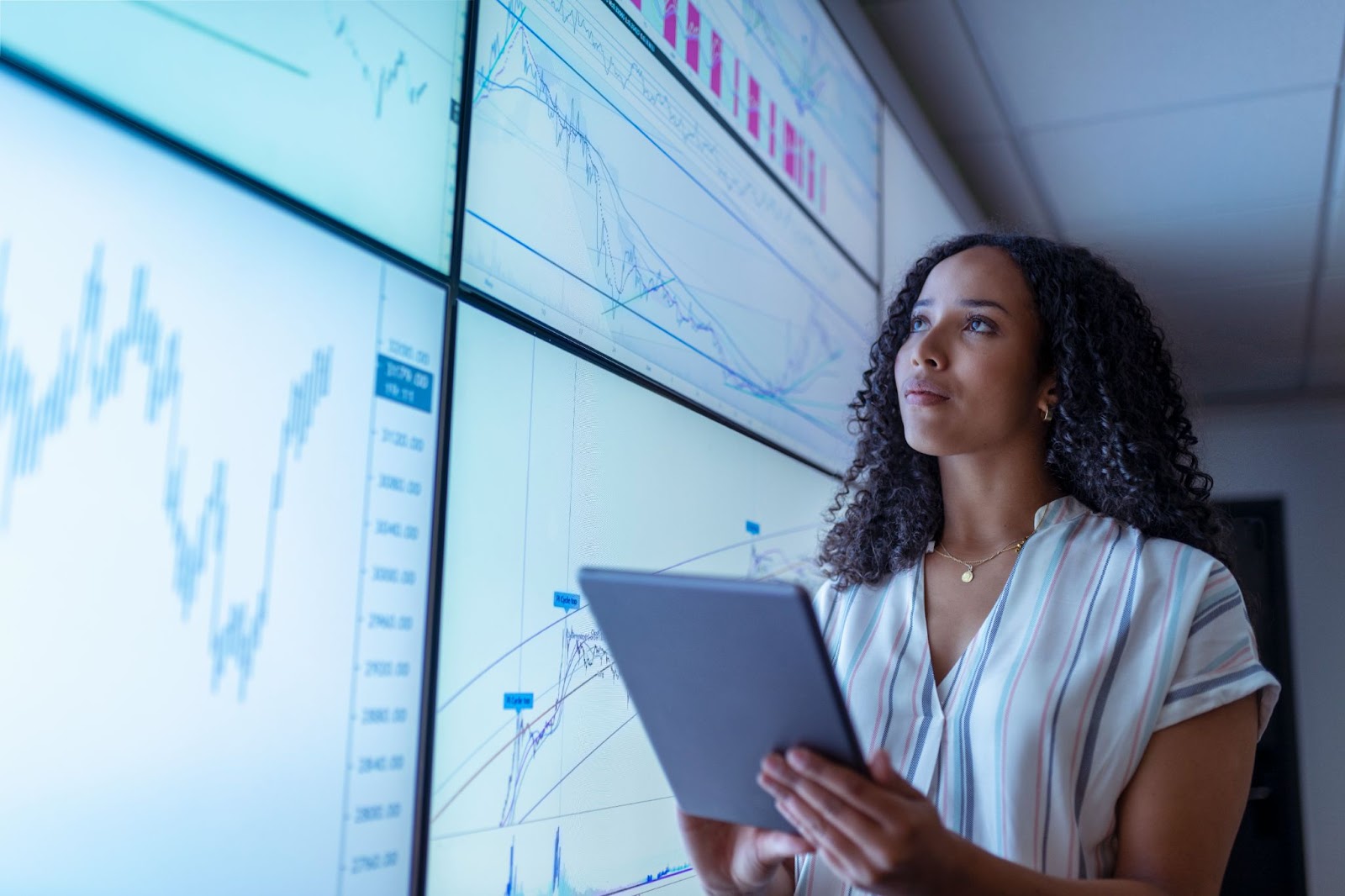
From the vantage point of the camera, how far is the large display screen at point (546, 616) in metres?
1.09

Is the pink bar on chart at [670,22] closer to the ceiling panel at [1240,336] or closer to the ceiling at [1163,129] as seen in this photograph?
the ceiling at [1163,129]

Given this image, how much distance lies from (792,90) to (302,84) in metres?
1.36

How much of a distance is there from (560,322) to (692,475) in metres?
0.40

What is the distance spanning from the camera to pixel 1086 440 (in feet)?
4.04

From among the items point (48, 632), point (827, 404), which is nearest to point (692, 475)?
point (827, 404)

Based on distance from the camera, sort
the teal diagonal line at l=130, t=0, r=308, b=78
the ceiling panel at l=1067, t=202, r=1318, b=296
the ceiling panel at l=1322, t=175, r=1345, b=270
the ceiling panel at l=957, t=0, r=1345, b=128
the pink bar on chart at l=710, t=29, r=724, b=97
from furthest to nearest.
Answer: the ceiling panel at l=1067, t=202, r=1318, b=296
the ceiling panel at l=1322, t=175, r=1345, b=270
the ceiling panel at l=957, t=0, r=1345, b=128
the pink bar on chart at l=710, t=29, r=724, b=97
the teal diagonal line at l=130, t=0, r=308, b=78

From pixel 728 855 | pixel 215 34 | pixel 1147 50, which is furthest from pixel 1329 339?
pixel 215 34

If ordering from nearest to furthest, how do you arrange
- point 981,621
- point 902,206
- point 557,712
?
point 981,621 → point 557,712 → point 902,206

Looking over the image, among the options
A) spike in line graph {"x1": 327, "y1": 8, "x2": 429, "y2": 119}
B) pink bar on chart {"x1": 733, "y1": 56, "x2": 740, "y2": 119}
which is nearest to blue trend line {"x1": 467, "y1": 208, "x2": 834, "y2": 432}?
spike in line graph {"x1": 327, "y1": 8, "x2": 429, "y2": 119}

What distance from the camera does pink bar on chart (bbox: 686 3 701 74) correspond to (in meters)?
1.69

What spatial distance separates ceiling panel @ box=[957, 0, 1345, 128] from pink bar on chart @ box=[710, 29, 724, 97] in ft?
3.48

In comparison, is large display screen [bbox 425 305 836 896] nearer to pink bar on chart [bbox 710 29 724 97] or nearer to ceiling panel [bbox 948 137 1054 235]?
pink bar on chart [bbox 710 29 724 97]

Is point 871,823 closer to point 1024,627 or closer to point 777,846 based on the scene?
point 777,846

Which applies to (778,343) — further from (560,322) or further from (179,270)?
(179,270)
